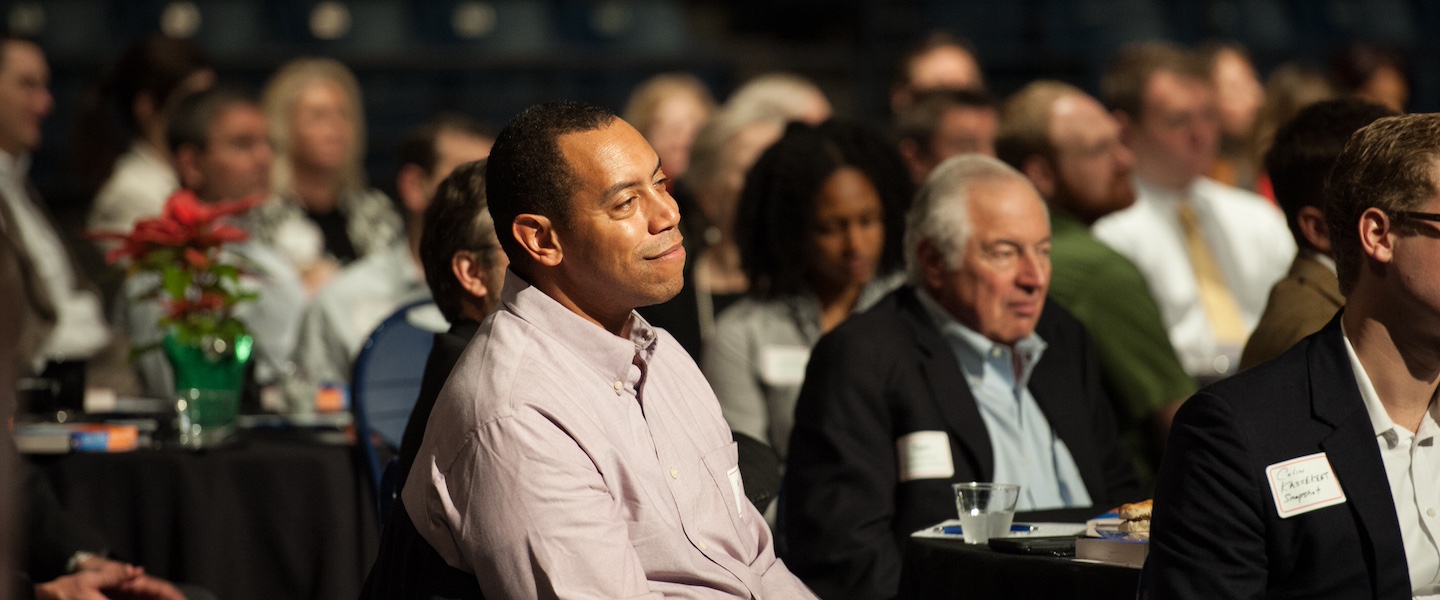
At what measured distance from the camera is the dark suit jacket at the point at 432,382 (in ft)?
8.18

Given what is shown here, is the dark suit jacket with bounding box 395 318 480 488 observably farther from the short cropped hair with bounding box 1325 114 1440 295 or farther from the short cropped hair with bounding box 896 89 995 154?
the short cropped hair with bounding box 896 89 995 154

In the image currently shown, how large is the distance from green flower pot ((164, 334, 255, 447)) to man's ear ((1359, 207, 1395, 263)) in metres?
2.79

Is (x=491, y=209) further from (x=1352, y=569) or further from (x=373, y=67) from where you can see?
(x=373, y=67)

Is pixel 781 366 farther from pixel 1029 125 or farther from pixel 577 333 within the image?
pixel 577 333

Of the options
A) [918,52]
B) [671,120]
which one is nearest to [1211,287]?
[918,52]

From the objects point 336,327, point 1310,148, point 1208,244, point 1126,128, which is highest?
point 1126,128

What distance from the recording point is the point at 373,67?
29.3 feet

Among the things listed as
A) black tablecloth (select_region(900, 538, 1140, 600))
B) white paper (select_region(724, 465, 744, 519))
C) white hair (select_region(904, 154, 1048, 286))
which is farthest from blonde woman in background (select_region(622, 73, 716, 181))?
white paper (select_region(724, 465, 744, 519))

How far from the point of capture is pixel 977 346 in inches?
128

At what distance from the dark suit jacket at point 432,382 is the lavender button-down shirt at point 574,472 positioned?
32 cm

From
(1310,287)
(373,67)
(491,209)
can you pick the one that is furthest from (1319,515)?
(373,67)

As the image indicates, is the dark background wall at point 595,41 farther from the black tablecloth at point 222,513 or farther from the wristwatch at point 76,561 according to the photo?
the wristwatch at point 76,561

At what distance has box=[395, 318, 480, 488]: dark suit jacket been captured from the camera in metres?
2.49

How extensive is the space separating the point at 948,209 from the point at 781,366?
934 mm
